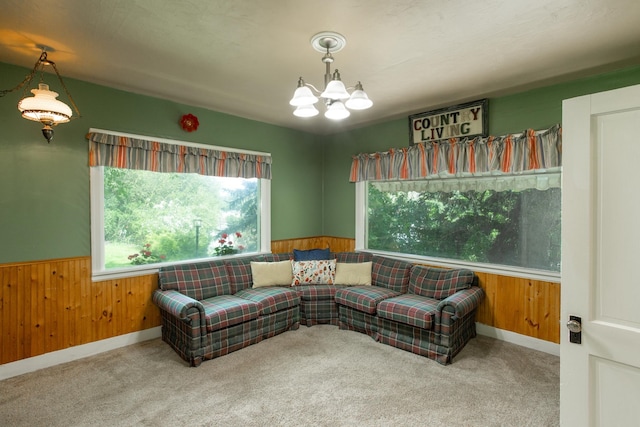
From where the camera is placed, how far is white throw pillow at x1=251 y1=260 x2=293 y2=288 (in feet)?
13.1

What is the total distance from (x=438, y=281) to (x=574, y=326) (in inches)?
84.0

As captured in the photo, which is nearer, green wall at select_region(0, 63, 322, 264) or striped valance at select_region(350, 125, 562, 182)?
green wall at select_region(0, 63, 322, 264)

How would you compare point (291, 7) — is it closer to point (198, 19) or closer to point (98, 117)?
point (198, 19)

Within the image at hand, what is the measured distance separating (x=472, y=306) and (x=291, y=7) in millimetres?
2981

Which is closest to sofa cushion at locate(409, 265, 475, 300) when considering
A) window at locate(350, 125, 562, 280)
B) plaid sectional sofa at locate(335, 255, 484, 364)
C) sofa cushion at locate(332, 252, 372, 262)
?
plaid sectional sofa at locate(335, 255, 484, 364)

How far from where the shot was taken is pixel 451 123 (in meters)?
3.72

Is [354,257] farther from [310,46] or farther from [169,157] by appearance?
[310,46]

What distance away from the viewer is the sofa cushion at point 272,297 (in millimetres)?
3443

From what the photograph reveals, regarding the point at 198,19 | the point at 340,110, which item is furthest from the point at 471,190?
the point at 198,19

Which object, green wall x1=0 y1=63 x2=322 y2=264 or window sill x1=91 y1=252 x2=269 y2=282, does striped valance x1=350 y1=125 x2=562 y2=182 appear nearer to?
green wall x1=0 y1=63 x2=322 y2=264

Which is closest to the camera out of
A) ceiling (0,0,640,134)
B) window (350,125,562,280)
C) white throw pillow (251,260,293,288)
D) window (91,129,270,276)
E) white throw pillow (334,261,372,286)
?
ceiling (0,0,640,134)

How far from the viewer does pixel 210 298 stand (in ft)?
11.6

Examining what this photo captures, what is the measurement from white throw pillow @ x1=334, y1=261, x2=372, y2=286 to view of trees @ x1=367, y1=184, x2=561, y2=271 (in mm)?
565

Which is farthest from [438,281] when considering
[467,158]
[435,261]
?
[467,158]
